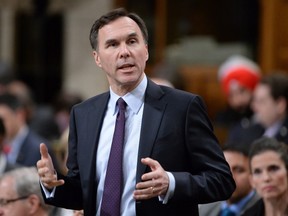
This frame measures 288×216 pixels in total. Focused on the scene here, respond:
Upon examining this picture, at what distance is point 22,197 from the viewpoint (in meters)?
5.79

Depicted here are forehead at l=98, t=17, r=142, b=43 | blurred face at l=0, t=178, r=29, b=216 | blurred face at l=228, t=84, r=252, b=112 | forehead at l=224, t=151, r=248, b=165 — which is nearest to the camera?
forehead at l=98, t=17, r=142, b=43

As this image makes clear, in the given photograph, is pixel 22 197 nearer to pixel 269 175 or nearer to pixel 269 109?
pixel 269 175

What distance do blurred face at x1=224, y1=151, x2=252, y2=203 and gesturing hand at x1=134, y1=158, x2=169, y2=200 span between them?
2329 mm

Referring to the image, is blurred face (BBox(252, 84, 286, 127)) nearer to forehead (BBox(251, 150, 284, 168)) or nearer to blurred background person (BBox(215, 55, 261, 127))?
Answer: blurred background person (BBox(215, 55, 261, 127))

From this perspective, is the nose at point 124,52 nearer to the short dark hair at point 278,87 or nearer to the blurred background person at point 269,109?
the blurred background person at point 269,109

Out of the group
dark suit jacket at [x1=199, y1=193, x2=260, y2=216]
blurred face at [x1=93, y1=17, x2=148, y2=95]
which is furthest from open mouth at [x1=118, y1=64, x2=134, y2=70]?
dark suit jacket at [x1=199, y1=193, x2=260, y2=216]

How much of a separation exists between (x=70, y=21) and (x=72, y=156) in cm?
820

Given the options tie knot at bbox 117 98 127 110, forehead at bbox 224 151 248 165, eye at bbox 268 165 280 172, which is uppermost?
tie knot at bbox 117 98 127 110

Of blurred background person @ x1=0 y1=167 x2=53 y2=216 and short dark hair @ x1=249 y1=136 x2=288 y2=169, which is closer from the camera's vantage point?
blurred background person @ x1=0 y1=167 x2=53 y2=216

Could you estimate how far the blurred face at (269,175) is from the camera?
233 inches

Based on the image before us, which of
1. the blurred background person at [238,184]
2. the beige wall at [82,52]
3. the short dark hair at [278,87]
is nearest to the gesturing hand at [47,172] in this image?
the blurred background person at [238,184]

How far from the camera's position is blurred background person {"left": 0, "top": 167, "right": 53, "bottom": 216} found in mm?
5773

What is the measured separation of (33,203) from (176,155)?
1591mm

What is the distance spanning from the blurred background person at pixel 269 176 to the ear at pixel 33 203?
3.88 feet
